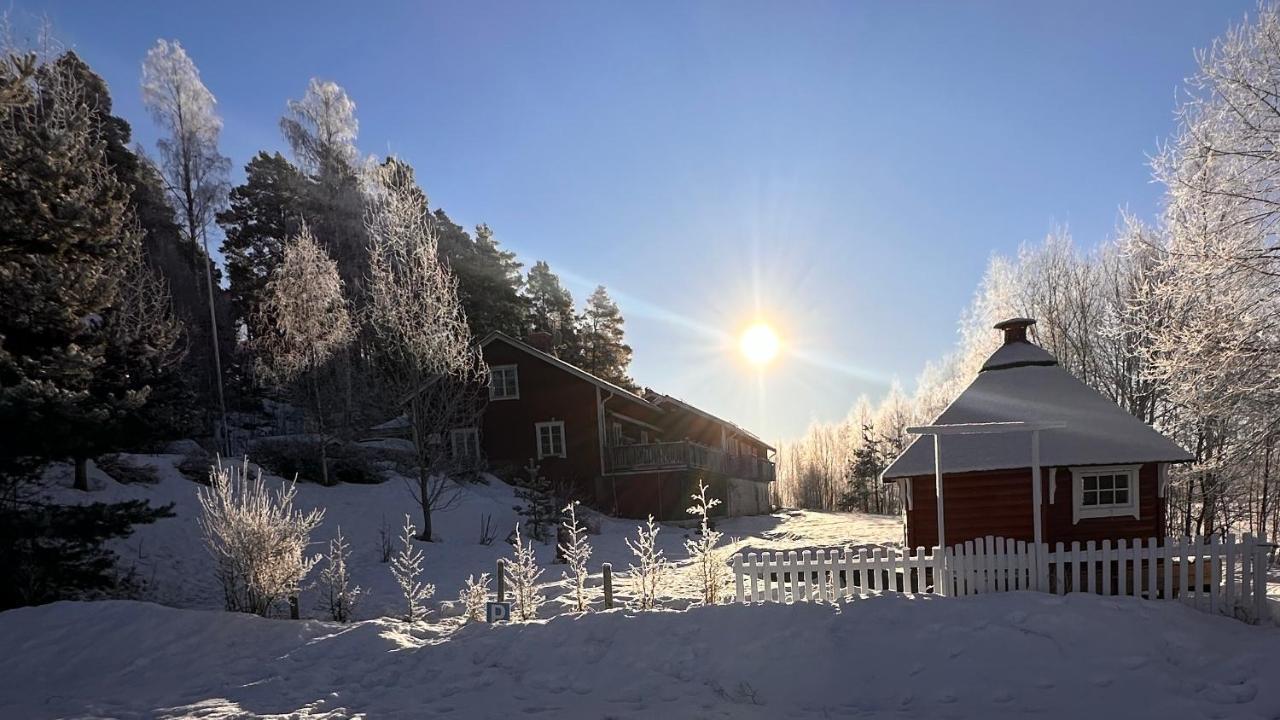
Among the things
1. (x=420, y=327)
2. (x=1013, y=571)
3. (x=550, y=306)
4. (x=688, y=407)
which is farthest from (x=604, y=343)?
(x=1013, y=571)

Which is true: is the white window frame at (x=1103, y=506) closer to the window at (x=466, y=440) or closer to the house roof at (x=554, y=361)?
the house roof at (x=554, y=361)

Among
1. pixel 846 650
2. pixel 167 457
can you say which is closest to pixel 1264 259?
pixel 846 650

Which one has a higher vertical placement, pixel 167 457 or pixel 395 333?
pixel 395 333

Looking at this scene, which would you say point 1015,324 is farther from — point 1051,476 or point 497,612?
point 497,612

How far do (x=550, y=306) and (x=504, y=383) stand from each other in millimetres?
24267

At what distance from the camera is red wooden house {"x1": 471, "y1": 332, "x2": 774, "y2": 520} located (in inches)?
1080

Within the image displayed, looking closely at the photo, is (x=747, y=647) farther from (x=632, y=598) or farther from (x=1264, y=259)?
(x=1264, y=259)

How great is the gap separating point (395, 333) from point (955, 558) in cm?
1558

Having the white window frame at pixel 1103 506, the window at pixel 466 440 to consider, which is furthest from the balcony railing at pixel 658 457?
the white window frame at pixel 1103 506

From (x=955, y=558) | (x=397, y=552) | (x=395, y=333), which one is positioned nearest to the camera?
(x=955, y=558)

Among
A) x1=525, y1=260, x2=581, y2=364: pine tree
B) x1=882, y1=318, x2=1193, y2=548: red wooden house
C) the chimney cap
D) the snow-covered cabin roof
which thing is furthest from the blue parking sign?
x1=525, y1=260, x2=581, y2=364: pine tree

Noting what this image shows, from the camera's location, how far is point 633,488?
2764cm

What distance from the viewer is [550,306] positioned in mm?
52156

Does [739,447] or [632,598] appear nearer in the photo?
[632,598]
